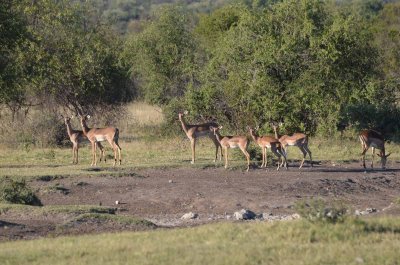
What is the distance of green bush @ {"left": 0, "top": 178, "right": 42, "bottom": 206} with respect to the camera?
55.1 feet

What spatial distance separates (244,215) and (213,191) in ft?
8.81

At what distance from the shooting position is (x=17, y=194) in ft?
55.4

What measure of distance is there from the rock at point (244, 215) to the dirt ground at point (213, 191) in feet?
0.85

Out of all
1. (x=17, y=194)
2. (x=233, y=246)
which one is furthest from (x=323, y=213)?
(x=17, y=194)

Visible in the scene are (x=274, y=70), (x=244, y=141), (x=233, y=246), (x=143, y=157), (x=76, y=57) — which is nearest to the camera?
(x=233, y=246)

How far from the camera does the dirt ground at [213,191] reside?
17.6m

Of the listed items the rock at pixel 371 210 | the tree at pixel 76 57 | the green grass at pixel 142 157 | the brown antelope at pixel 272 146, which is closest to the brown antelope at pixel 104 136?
the green grass at pixel 142 157

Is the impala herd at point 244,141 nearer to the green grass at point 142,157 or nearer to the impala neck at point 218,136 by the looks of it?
the impala neck at point 218,136

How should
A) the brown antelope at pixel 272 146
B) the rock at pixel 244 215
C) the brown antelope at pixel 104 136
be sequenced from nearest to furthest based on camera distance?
the rock at pixel 244 215
the brown antelope at pixel 272 146
the brown antelope at pixel 104 136

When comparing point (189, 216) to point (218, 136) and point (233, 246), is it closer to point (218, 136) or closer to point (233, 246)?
point (233, 246)

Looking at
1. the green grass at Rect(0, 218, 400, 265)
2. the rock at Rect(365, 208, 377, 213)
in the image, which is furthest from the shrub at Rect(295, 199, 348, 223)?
the rock at Rect(365, 208, 377, 213)

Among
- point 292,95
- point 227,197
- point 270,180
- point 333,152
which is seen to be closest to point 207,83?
point 292,95

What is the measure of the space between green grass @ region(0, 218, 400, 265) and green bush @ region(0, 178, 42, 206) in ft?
15.6

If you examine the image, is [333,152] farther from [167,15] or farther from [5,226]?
[5,226]
